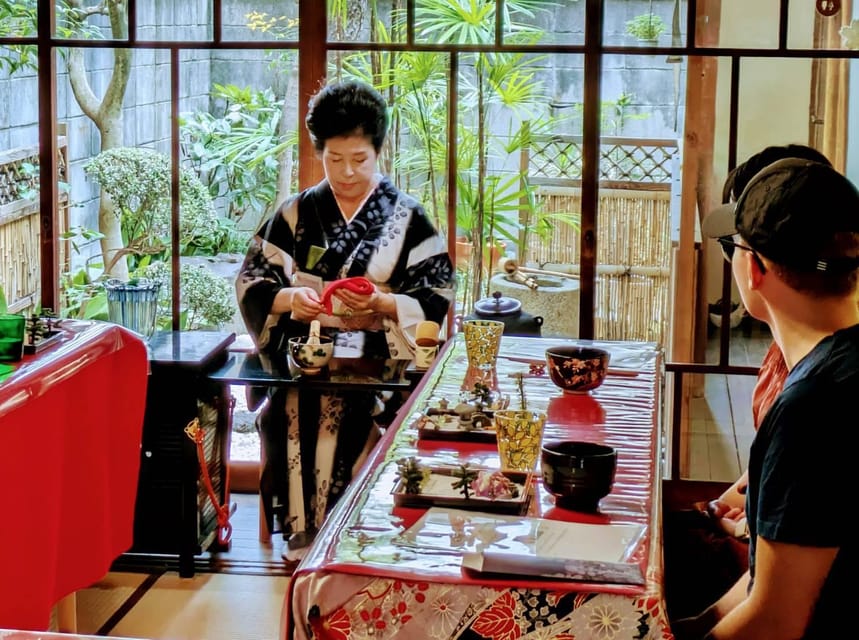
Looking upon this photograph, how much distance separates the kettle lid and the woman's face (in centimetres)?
→ 54

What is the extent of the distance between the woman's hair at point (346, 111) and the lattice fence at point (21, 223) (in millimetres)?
→ 1090

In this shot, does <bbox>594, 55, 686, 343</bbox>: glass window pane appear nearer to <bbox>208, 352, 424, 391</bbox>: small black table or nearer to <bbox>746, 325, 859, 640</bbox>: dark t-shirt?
<bbox>208, 352, 424, 391</bbox>: small black table

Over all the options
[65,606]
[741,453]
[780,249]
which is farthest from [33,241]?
[780,249]

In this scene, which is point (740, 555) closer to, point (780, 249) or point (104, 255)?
point (780, 249)

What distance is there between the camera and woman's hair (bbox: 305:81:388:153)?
397 cm

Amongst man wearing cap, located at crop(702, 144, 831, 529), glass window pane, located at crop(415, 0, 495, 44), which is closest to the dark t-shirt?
man wearing cap, located at crop(702, 144, 831, 529)

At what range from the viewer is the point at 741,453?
13.8 ft

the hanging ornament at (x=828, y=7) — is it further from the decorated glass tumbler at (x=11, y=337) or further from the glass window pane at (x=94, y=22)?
the decorated glass tumbler at (x=11, y=337)

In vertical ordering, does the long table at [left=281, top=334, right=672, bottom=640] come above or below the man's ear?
below

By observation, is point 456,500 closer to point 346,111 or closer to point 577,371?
point 577,371

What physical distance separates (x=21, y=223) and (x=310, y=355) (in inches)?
52.2

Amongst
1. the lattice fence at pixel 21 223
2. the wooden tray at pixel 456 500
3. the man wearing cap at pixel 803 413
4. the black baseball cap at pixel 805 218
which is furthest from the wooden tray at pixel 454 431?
the lattice fence at pixel 21 223

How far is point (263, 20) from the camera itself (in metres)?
Answer: 4.23

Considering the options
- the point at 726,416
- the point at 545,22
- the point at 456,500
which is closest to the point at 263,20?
the point at 545,22
